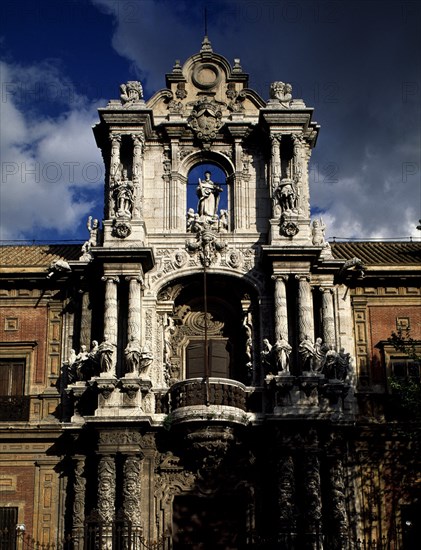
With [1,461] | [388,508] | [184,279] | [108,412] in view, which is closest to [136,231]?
[184,279]

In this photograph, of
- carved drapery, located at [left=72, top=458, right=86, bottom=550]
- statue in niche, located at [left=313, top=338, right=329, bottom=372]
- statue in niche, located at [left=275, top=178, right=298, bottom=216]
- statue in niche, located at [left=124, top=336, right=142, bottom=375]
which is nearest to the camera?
carved drapery, located at [left=72, top=458, right=86, bottom=550]

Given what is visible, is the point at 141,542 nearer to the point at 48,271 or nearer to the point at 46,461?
the point at 46,461

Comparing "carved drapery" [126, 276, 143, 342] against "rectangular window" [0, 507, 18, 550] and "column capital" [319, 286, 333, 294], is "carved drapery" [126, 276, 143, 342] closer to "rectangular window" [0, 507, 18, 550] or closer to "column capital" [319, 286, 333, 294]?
"column capital" [319, 286, 333, 294]

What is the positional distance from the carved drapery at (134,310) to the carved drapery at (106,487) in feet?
12.3

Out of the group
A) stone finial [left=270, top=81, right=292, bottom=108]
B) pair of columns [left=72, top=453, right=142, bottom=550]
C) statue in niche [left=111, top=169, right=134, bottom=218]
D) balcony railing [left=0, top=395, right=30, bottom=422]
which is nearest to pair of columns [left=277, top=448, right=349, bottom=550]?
pair of columns [left=72, top=453, right=142, bottom=550]

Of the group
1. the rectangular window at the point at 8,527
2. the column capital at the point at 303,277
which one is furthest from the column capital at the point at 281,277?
the rectangular window at the point at 8,527

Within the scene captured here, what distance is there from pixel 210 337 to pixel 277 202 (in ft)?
15.8

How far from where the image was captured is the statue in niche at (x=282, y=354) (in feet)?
87.9

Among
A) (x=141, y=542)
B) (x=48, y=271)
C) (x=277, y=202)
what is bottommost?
(x=141, y=542)

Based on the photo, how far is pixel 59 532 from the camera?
86.3 feet

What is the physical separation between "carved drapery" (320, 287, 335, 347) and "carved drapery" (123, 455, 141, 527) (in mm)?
6947

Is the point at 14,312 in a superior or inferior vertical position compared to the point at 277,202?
inferior

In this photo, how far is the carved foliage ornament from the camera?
30.7 m

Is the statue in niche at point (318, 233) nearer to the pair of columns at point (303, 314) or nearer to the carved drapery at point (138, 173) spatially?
the pair of columns at point (303, 314)
